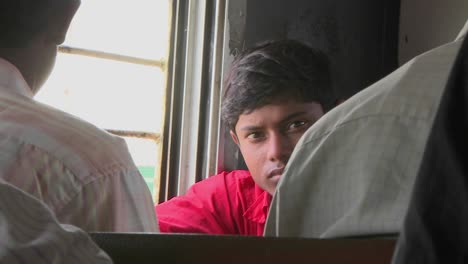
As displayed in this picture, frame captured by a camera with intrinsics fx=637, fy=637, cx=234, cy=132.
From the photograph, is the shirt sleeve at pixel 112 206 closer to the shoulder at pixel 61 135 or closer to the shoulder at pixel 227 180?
the shoulder at pixel 61 135

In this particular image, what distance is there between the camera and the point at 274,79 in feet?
4.30

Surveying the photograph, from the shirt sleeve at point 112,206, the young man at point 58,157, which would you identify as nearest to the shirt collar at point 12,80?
the young man at point 58,157

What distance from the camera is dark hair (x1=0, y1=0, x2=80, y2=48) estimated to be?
76 cm

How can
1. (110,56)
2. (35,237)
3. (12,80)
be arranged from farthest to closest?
(110,56) < (12,80) < (35,237)

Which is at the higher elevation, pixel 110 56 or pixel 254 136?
pixel 110 56

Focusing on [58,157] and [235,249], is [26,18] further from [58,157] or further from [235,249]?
[235,249]

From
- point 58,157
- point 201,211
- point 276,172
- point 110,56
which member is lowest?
point 201,211

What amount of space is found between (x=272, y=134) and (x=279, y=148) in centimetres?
3

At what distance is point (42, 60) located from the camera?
0.82 m

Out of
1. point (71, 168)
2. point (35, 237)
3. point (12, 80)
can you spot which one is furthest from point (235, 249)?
point (12, 80)

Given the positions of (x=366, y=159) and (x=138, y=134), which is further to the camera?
(x=138, y=134)

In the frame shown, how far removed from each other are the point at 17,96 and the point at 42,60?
0.35 feet

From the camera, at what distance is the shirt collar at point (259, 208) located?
4.48 feet

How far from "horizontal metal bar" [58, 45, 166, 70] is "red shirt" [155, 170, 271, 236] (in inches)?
12.8
